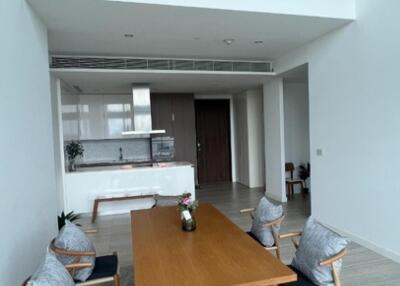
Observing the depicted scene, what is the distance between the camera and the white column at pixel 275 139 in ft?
18.0

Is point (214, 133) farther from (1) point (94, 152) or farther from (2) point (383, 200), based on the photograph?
(2) point (383, 200)

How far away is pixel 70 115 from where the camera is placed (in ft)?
18.0

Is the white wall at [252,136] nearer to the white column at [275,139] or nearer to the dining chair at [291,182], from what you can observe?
the dining chair at [291,182]

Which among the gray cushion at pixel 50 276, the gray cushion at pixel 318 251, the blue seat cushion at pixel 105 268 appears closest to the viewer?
the gray cushion at pixel 50 276

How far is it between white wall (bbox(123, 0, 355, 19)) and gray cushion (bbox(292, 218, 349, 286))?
2.19 metres

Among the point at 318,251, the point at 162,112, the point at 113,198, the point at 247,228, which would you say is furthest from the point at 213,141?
the point at 318,251

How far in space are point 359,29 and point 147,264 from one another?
336 cm

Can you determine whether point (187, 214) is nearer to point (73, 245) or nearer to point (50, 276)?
point (73, 245)

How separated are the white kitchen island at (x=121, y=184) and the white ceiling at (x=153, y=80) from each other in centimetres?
158

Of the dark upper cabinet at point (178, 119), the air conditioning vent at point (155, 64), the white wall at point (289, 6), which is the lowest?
the dark upper cabinet at point (178, 119)

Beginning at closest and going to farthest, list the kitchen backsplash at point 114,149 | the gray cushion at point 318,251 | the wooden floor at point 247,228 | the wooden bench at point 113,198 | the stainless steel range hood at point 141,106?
the gray cushion at point 318,251
the wooden floor at point 247,228
the wooden bench at point 113,198
the stainless steel range hood at point 141,106
the kitchen backsplash at point 114,149

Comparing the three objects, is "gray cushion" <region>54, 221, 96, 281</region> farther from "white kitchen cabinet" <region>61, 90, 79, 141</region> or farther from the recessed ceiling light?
"white kitchen cabinet" <region>61, 90, 79, 141</region>

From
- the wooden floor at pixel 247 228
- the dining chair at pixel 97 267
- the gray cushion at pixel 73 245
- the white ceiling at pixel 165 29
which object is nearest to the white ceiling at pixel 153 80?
the white ceiling at pixel 165 29

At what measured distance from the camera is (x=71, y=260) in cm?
209
